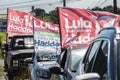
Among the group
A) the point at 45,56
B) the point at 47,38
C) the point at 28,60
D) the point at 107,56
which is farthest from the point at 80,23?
the point at 107,56

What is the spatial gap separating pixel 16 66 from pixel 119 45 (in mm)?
13683

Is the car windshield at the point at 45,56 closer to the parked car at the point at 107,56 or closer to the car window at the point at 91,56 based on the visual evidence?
the car window at the point at 91,56

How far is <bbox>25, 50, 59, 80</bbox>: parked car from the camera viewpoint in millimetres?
10727

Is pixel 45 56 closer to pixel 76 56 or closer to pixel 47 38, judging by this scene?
pixel 47 38

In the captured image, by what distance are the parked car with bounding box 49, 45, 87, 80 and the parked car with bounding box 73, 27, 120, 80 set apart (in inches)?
75.1

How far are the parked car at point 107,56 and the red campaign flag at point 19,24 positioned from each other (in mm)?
15825

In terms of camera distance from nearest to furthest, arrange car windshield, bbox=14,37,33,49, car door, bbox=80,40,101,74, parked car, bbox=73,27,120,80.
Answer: parked car, bbox=73,27,120,80
car door, bbox=80,40,101,74
car windshield, bbox=14,37,33,49

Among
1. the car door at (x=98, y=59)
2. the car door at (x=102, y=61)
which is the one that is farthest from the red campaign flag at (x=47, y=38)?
the car door at (x=102, y=61)

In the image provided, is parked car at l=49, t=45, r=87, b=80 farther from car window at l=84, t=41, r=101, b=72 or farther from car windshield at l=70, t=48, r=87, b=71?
car window at l=84, t=41, r=101, b=72

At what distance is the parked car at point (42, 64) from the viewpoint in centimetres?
1073

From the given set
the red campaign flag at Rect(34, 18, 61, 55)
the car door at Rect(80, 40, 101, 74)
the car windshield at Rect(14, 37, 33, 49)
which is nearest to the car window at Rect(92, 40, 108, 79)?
the car door at Rect(80, 40, 101, 74)

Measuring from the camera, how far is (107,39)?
15.6 feet

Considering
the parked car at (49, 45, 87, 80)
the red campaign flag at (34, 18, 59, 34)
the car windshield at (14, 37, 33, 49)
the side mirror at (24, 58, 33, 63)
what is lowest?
the side mirror at (24, 58, 33, 63)

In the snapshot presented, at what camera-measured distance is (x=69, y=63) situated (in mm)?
8109
